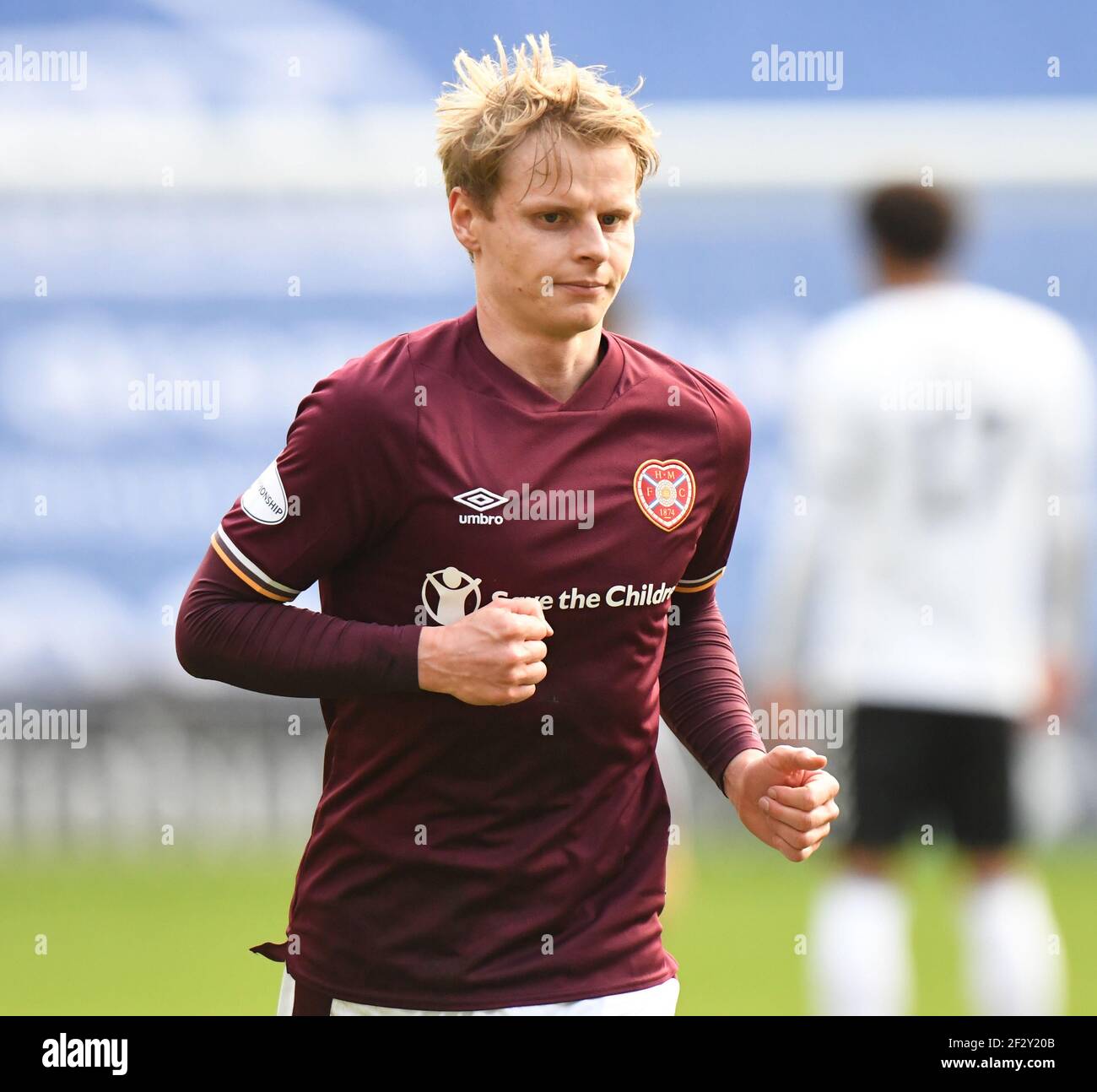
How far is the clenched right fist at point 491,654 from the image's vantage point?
2.25m

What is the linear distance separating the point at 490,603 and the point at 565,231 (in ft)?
1.78

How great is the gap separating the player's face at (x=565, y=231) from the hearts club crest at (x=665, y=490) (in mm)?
233

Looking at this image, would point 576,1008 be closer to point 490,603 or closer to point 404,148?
point 490,603

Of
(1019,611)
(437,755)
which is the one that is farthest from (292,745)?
(437,755)

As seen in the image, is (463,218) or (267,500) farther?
(463,218)

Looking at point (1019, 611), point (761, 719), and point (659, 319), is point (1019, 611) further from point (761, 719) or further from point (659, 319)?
point (659, 319)

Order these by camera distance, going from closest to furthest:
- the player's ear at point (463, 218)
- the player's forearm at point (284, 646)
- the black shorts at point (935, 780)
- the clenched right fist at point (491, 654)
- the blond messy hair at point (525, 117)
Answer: the clenched right fist at point (491, 654), the player's forearm at point (284, 646), the blond messy hair at point (525, 117), the player's ear at point (463, 218), the black shorts at point (935, 780)

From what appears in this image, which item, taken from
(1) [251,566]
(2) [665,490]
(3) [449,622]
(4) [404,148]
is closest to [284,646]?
(1) [251,566]

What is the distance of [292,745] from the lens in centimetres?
786

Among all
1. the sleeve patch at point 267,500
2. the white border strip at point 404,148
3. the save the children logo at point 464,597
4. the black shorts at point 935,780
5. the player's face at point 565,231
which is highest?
the white border strip at point 404,148

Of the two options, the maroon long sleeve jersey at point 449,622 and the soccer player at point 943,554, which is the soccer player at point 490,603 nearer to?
the maroon long sleeve jersey at point 449,622

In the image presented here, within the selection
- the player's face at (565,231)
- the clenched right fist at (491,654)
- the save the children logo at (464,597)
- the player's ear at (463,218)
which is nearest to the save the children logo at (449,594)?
the save the children logo at (464,597)

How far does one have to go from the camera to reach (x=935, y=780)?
14.9 feet

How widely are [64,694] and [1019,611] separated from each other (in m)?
4.53
